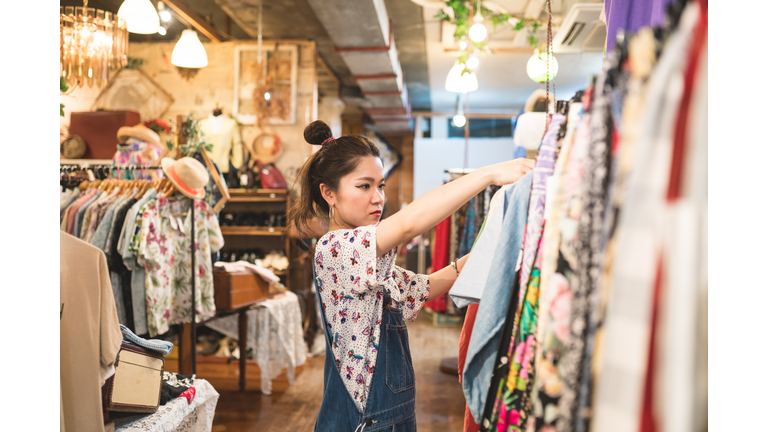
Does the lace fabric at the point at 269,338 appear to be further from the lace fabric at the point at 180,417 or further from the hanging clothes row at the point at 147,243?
the lace fabric at the point at 180,417

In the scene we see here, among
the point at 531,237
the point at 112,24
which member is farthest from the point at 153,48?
the point at 531,237

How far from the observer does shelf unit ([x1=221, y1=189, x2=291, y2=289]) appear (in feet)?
18.8

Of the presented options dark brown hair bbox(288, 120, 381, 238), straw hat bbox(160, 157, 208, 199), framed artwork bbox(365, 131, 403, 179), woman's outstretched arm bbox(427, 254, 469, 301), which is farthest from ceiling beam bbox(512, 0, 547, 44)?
framed artwork bbox(365, 131, 403, 179)

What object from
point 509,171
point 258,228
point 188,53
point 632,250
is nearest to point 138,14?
point 188,53

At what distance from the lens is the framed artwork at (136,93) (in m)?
6.07

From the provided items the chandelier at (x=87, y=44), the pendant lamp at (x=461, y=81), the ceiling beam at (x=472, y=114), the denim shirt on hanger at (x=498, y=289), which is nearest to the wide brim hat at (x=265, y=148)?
the pendant lamp at (x=461, y=81)

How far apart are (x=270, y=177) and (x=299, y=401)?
262 cm

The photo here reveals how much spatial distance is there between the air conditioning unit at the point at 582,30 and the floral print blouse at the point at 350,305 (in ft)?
8.97
